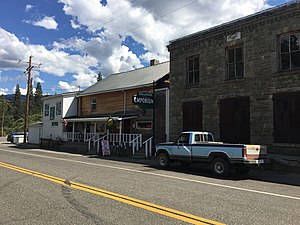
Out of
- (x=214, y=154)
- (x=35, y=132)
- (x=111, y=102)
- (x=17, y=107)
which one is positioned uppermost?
(x=17, y=107)

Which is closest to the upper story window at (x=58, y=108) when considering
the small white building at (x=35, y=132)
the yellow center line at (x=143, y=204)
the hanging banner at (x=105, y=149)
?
the small white building at (x=35, y=132)

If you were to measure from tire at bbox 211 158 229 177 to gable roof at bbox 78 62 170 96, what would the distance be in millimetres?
12389

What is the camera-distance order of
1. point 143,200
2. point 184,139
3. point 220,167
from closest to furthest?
point 143,200, point 220,167, point 184,139

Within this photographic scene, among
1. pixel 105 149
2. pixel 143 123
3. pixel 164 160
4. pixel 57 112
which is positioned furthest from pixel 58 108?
pixel 164 160

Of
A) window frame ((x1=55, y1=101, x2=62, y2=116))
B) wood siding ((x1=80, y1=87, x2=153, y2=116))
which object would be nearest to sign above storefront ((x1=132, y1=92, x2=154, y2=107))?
wood siding ((x1=80, y1=87, x2=153, y2=116))

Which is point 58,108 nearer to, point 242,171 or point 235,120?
Result: point 235,120

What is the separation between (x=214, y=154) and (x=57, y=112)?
2471 cm

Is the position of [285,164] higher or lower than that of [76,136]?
lower

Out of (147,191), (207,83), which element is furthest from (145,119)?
(147,191)

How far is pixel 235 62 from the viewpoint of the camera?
1750 centimetres

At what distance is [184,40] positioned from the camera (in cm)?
2025

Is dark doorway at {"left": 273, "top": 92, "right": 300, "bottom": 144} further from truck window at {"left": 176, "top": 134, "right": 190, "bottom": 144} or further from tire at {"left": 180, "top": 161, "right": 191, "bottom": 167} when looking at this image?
truck window at {"left": 176, "top": 134, "right": 190, "bottom": 144}

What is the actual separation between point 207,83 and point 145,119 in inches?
262

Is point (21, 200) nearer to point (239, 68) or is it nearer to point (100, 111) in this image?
point (239, 68)
